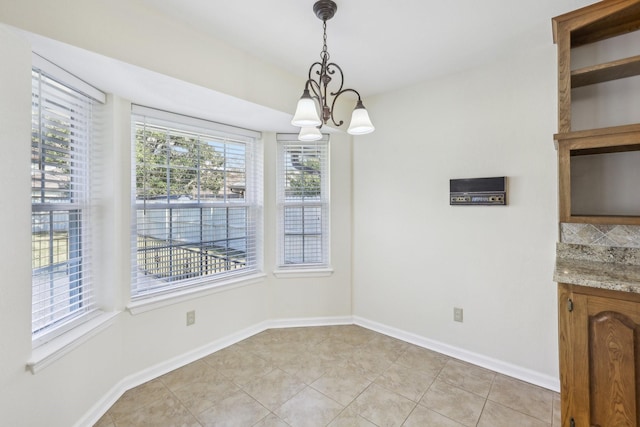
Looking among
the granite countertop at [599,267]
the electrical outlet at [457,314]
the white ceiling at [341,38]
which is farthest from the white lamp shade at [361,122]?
the electrical outlet at [457,314]

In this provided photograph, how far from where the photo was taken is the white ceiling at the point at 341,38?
1.67 meters

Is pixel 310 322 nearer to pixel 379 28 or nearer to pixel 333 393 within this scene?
pixel 333 393

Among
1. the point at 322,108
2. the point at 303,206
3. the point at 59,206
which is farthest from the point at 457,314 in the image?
the point at 59,206

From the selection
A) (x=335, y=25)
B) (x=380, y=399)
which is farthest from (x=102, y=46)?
(x=380, y=399)

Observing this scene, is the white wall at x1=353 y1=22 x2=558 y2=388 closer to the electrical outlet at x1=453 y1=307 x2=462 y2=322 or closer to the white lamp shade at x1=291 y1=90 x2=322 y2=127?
the electrical outlet at x1=453 y1=307 x2=462 y2=322

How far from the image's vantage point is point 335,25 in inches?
73.8

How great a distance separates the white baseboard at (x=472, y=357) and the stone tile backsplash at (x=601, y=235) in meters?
1.08

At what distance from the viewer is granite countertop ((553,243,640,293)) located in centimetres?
134

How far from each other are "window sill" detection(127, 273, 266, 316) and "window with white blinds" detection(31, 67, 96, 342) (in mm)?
288

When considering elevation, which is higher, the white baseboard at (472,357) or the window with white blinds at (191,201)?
the window with white blinds at (191,201)

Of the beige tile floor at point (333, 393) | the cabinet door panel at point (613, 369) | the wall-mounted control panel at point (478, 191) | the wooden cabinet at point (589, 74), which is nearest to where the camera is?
the cabinet door panel at point (613, 369)

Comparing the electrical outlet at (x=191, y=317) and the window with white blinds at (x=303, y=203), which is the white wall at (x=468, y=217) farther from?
the electrical outlet at (x=191, y=317)

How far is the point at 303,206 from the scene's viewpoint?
3.22 meters

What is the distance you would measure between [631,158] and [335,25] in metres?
2.08
